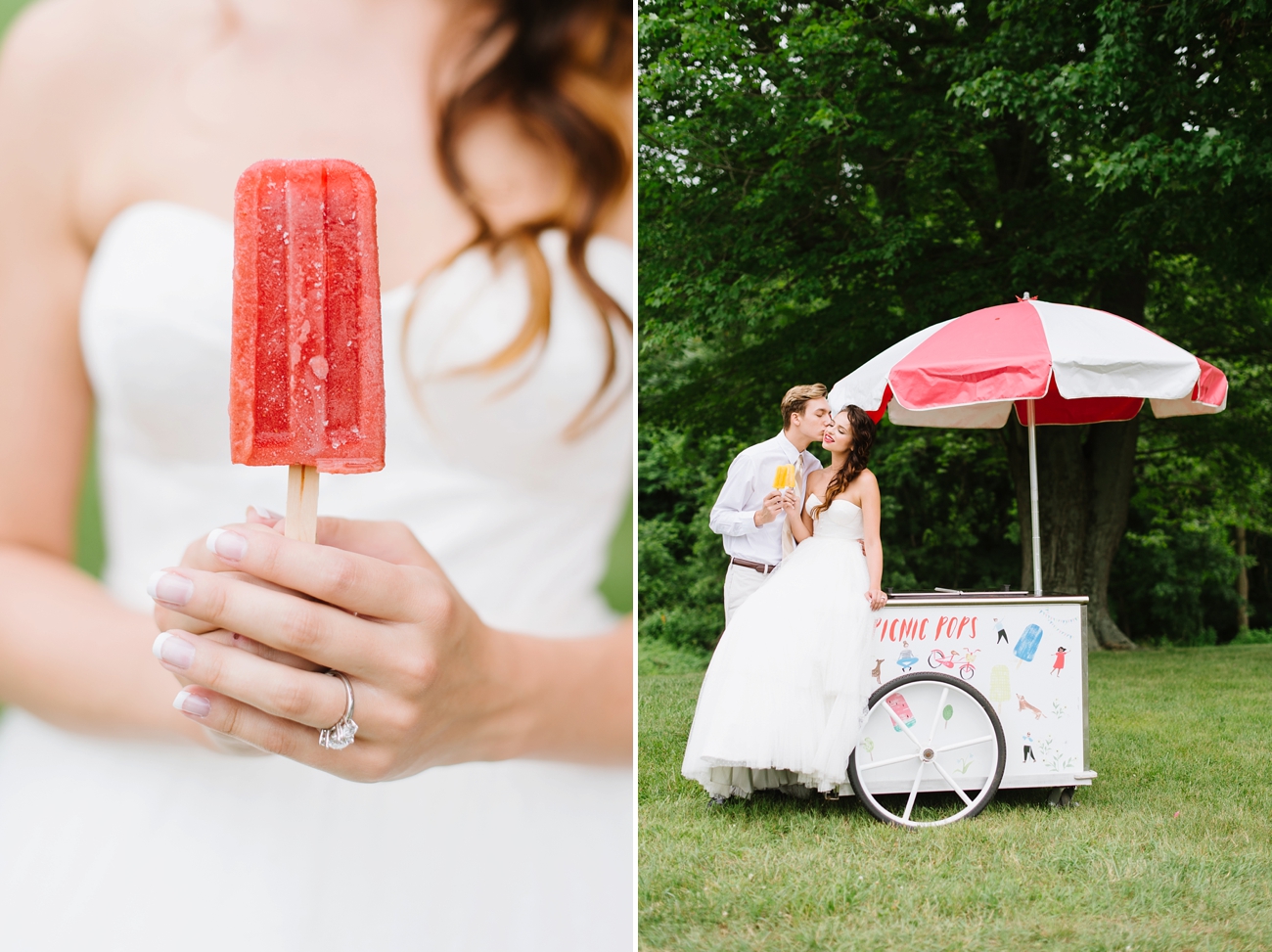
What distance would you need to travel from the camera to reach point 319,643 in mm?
2268

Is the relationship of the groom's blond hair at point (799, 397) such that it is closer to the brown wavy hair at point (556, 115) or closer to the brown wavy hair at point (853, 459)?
the brown wavy hair at point (853, 459)

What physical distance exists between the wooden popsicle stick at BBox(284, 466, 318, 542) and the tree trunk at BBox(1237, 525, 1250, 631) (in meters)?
16.4

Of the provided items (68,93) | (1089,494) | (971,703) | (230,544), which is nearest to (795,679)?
(971,703)

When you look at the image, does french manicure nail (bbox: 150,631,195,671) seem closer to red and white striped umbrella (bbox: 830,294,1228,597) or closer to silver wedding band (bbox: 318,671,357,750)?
silver wedding band (bbox: 318,671,357,750)

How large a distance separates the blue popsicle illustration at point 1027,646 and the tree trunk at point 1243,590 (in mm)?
12547

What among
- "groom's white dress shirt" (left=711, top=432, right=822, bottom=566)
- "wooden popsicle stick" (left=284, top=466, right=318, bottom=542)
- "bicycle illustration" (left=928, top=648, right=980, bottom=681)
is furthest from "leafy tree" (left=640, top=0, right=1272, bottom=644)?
"wooden popsicle stick" (left=284, top=466, right=318, bottom=542)

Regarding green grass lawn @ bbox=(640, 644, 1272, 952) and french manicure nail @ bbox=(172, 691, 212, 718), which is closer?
french manicure nail @ bbox=(172, 691, 212, 718)

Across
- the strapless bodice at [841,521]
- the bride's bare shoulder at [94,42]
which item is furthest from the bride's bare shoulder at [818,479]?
the bride's bare shoulder at [94,42]

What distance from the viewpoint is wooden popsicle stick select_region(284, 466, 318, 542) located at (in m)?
2.30

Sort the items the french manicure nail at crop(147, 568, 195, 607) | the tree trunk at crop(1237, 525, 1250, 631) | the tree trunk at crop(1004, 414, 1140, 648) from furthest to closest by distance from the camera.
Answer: the tree trunk at crop(1237, 525, 1250, 631) < the tree trunk at crop(1004, 414, 1140, 648) < the french manicure nail at crop(147, 568, 195, 607)

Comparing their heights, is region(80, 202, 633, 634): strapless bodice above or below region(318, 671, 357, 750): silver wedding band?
above

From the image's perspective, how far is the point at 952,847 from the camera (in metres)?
4.61

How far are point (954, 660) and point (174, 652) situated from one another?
379 cm

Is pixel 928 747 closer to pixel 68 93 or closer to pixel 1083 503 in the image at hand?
pixel 68 93
